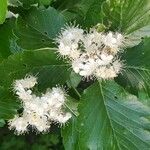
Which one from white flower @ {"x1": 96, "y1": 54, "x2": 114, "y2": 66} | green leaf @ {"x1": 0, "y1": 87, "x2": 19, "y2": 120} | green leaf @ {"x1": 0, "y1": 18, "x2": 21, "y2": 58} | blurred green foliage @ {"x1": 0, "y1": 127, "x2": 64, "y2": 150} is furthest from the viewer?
blurred green foliage @ {"x1": 0, "y1": 127, "x2": 64, "y2": 150}

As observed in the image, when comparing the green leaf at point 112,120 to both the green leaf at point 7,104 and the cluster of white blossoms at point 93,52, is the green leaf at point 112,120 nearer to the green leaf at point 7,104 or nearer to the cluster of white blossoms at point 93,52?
the cluster of white blossoms at point 93,52

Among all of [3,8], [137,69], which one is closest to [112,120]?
[137,69]

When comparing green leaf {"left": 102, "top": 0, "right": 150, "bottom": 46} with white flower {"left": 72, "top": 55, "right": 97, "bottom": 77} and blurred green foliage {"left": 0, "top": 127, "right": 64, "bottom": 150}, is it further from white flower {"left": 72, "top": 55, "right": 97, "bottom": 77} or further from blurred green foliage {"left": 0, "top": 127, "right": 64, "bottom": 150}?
blurred green foliage {"left": 0, "top": 127, "right": 64, "bottom": 150}

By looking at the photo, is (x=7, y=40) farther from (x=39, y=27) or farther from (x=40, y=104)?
(x=40, y=104)

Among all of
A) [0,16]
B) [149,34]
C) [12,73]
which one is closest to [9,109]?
[12,73]

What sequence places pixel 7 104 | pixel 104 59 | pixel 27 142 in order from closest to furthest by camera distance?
pixel 104 59 < pixel 7 104 < pixel 27 142

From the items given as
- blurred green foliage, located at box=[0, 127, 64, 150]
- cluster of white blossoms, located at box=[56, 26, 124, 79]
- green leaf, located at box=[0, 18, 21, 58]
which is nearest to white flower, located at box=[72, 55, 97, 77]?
cluster of white blossoms, located at box=[56, 26, 124, 79]
